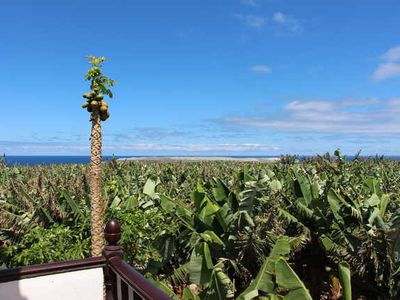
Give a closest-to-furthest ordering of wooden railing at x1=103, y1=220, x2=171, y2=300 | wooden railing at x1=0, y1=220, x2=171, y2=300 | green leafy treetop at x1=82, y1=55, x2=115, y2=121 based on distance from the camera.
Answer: wooden railing at x1=103, y1=220, x2=171, y2=300 < wooden railing at x1=0, y1=220, x2=171, y2=300 < green leafy treetop at x1=82, y1=55, x2=115, y2=121

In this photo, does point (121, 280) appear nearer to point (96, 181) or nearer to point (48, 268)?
point (48, 268)

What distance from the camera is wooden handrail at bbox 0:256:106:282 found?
3.73m

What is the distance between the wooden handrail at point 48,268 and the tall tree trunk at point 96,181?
191 centimetres

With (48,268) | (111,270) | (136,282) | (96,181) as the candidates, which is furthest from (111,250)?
(96,181)

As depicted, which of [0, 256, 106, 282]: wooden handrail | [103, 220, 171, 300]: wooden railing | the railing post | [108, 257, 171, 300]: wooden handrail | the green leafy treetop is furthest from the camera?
the green leafy treetop

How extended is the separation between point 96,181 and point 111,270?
2.45 meters

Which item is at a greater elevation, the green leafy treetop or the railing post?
the green leafy treetop

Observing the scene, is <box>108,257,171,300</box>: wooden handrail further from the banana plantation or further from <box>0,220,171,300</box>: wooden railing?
the banana plantation

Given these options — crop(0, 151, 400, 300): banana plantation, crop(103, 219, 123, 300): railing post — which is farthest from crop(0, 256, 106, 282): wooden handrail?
crop(0, 151, 400, 300): banana plantation

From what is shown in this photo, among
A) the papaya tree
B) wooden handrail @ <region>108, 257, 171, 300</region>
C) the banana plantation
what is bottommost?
the banana plantation

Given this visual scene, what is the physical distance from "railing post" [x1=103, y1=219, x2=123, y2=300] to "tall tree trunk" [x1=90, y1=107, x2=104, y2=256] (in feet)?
7.41

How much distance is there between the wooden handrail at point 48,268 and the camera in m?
3.73

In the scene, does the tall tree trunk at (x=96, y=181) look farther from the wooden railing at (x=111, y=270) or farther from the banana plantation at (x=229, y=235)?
the wooden railing at (x=111, y=270)

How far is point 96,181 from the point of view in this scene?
231 inches
